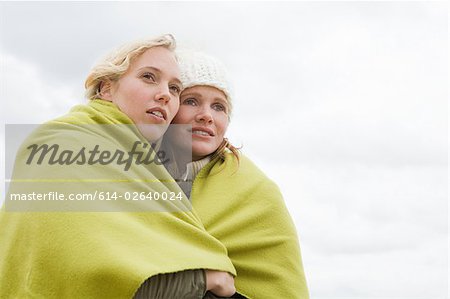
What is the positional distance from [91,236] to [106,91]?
0.89 meters

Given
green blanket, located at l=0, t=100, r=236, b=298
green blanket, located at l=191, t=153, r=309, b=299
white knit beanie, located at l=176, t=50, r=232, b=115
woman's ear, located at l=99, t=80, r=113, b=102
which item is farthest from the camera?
white knit beanie, located at l=176, t=50, r=232, b=115

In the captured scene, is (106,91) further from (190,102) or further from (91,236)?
(91,236)

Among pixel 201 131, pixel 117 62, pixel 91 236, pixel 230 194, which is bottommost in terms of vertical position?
pixel 91 236

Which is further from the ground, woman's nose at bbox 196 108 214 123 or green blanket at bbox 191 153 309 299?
woman's nose at bbox 196 108 214 123

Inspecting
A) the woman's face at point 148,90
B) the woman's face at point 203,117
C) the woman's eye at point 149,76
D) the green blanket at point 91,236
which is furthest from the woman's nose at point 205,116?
the green blanket at point 91,236

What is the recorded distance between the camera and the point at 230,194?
316cm

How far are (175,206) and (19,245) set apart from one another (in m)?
0.65

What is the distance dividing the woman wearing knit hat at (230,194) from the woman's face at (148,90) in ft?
0.48


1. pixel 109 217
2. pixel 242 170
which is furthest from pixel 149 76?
pixel 109 217

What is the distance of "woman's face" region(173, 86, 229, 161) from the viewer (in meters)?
3.25

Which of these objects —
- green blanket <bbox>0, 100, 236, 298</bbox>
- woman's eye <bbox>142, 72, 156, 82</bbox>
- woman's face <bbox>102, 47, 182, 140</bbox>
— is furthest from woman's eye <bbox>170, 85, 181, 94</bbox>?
green blanket <bbox>0, 100, 236, 298</bbox>

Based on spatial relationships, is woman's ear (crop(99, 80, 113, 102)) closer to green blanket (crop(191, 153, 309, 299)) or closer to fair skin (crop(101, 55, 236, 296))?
fair skin (crop(101, 55, 236, 296))

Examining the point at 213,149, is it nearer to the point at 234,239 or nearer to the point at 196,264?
the point at 234,239

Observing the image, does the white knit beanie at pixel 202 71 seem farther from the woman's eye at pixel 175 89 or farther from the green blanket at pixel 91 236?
the green blanket at pixel 91 236
